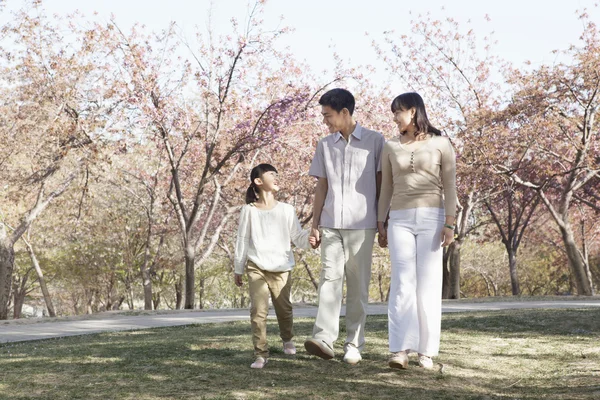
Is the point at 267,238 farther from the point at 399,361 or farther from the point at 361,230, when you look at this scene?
the point at 399,361

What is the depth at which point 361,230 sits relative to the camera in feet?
18.1

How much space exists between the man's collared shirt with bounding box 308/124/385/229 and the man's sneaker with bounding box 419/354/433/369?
106cm

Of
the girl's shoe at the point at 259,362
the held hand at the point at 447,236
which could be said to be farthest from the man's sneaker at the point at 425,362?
the girl's shoe at the point at 259,362

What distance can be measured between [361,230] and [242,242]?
964 mm

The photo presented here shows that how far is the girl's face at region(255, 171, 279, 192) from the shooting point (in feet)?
18.9

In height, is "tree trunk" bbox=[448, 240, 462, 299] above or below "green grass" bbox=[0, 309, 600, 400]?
above

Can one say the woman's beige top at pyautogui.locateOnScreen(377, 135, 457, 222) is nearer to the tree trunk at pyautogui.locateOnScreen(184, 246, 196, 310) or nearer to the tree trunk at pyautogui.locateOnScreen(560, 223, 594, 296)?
the tree trunk at pyautogui.locateOnScreen(184, 246, 196, 310)

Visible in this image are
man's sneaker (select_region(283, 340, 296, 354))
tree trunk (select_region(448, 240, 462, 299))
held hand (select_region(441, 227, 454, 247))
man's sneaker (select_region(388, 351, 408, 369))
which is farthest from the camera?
tree trunk (select_region(448, 240, 462, 299))

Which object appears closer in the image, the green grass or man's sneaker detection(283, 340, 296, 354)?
the green grass

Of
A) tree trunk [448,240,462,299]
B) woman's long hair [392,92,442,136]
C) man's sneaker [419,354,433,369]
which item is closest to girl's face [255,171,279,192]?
woman's long hair [392,92,442,136]

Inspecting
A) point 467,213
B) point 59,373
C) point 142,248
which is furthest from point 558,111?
point 142,248

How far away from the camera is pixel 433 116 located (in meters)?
22.5

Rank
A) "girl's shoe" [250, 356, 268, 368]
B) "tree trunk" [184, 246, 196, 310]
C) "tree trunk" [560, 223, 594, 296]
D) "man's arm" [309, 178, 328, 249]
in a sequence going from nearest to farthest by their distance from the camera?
"girl's shoe" [250, 356, 268, 368]
"man's arm" [309, 178, 328, 249]
"tree trunk" [184, 246, 196, 310]
"tree trunk" [560, 223, 594, 296]

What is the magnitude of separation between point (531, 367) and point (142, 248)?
2834cm
